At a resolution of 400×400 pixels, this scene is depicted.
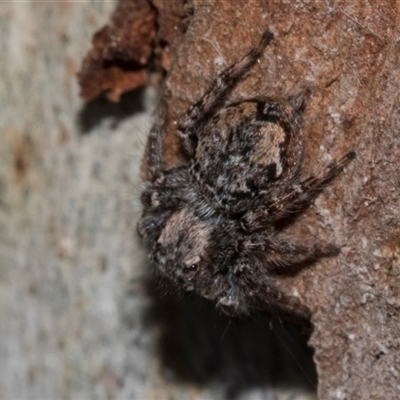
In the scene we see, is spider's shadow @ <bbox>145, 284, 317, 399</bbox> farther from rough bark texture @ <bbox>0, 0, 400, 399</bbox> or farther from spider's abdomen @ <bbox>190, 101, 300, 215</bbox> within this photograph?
spider's abdomen @ <bbox>190, 101, 300, 215</bbox>

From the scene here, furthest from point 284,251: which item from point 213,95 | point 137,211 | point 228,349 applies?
point 137,211

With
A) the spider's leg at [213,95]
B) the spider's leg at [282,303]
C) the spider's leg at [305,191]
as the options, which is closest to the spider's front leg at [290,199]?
the spider's leg at [305,191]

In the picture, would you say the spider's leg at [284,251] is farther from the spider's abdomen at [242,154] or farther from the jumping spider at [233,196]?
the spider's abdomen at [242,154]

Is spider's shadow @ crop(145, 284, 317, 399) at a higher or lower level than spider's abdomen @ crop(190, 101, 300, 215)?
lower

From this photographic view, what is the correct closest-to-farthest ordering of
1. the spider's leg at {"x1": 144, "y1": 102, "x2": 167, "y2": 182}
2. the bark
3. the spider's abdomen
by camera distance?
the bark < the spider's abdomen < the spider's leg at {"x1": 144, "y1": 102, "x2": 167, "y2": 182}

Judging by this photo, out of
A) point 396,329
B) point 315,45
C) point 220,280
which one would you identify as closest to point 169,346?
point 220,280

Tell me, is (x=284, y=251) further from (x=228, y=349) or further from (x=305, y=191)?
(x=228, y=349)

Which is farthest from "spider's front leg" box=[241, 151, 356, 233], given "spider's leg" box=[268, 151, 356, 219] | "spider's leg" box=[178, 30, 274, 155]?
"spider's leg" box=[178, 30, 274, 155]
